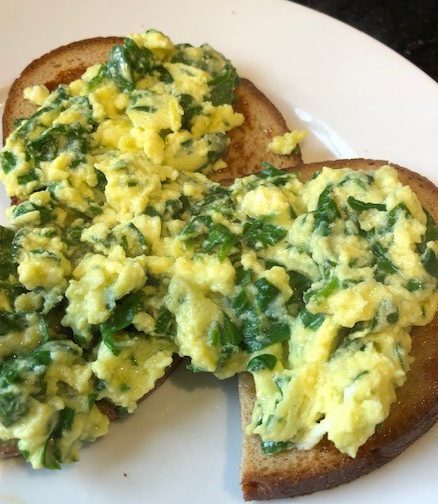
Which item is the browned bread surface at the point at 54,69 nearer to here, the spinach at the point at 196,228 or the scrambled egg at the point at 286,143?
the scrambled egg at the point at 286,143

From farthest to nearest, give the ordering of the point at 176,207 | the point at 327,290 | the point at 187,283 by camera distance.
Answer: the point at 176,207, the point at 187,283, the point at 327,290

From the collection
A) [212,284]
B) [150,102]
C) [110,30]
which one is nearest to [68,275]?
[212,284]

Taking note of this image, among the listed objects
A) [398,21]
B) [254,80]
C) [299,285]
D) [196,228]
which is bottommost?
[196,228]

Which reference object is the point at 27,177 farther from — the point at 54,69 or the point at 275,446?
the point at 275,446

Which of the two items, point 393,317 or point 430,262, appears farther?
point 430,262

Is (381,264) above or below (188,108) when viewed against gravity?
above

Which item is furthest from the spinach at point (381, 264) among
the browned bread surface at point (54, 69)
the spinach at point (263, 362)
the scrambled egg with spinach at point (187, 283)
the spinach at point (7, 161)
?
the browned bread surface at point (54, 69)

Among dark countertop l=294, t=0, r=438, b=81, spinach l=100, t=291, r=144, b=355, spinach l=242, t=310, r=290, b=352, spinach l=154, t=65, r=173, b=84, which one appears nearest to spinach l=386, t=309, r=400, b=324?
spinach l=242, t=310, r=290, b=352

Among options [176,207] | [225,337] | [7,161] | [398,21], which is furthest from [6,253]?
[398,21]
